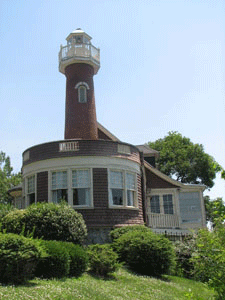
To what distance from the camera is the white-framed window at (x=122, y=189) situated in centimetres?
1834

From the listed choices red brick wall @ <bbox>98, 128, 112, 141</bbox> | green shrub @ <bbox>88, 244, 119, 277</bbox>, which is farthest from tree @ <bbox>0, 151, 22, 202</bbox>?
green shrub @ <bbox>88, 244, 119, 277</bbox>

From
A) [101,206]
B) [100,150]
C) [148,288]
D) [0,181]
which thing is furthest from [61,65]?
[0,181]

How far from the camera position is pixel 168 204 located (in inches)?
915

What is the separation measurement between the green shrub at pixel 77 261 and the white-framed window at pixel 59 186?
5.93m

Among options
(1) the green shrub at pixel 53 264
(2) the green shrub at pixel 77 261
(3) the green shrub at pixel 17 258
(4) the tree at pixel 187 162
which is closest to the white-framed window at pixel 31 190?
(2) the green shrub at pixel 77 261

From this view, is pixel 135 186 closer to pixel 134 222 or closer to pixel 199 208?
pixel 134 222

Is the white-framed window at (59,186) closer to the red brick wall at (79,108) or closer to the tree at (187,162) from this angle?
the red brick wall at (79,108)

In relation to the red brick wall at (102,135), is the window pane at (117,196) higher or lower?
lower

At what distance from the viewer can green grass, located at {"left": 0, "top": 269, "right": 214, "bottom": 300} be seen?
860 centimetres

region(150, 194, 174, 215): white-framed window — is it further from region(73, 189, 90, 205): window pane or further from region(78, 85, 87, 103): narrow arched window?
region(78, 85, 87, 103): narrow arched window

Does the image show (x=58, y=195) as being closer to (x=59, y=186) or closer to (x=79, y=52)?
(x=59, y=186)

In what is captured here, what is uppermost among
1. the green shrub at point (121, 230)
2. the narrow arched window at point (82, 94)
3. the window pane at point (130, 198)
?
the narrow arched window at point (82, 94)

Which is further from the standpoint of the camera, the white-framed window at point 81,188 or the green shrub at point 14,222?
the white-framed window at point 81,188

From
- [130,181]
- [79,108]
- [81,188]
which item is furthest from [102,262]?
[79,108]
